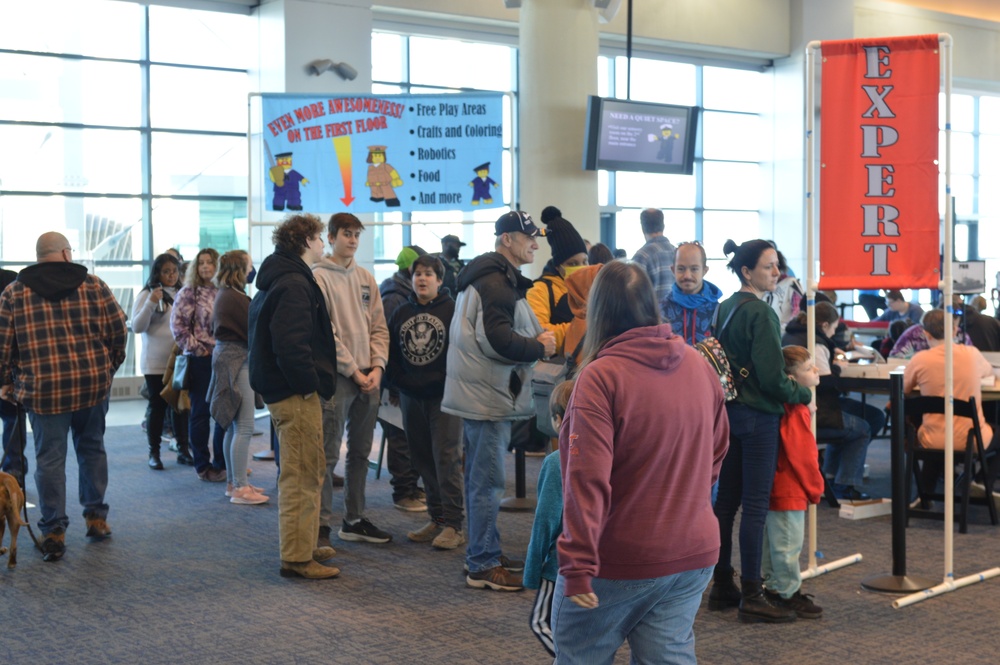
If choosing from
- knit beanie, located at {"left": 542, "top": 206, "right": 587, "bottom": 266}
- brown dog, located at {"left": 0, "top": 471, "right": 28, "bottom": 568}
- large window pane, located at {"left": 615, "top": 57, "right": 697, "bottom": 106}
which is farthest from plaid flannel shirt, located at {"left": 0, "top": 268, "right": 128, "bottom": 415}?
large window pane, located at {"left": 615, "top": 57, "right": 697, "bottom": 106}

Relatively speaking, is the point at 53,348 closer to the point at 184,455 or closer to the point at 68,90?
the point at 184,455

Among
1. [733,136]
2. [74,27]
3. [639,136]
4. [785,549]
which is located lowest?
[785,549]

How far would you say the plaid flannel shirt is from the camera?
5293 mm

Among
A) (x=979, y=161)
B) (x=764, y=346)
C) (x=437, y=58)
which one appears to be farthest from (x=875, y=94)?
(x=979, y=161)

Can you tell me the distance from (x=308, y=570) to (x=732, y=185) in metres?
13.8

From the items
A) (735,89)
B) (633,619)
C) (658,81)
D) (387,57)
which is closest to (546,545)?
(633,619)

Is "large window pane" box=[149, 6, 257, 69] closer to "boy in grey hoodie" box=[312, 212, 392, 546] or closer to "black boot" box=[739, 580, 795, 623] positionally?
"boy in grey hoodie" box=[312, 212, 392, 546]

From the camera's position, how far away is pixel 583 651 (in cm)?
248

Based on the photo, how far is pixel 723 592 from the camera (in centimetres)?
454

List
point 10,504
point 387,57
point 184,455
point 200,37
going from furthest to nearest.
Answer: point 387,57 < point 200,37 < point 184,455 < point 10,504

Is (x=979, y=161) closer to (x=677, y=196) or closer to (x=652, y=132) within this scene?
(x=677, y=196)

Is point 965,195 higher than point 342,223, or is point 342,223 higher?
point 965,195

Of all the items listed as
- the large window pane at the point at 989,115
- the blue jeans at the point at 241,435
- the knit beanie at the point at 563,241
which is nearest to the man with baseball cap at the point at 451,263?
the blue jeans at the point at 241,435

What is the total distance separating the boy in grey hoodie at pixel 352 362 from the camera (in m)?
5.37
